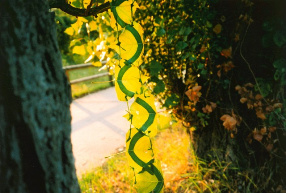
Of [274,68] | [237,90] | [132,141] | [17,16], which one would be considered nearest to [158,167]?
[132,141]

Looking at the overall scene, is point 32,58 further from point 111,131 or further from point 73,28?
point 111,131

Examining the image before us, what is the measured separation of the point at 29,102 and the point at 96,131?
315 cm

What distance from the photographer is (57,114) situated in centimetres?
62

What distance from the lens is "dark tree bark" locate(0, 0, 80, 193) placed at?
21.5 inches

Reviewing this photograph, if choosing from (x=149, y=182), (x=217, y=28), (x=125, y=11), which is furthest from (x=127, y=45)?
(x=217, y=28)

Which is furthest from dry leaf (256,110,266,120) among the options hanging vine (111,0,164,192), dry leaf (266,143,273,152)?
hanging vine (111,0,164,192)

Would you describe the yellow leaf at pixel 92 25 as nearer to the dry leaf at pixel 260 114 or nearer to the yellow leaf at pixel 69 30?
the yellow leaf at pixel 69 30

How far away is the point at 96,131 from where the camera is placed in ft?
11.9

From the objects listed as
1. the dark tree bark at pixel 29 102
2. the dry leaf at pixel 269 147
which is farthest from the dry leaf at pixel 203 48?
the dark tree bark at pixel 29 102

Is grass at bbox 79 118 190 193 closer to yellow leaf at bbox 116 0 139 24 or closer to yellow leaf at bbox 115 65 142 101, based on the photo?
yellow leaf at bbox 115 65 142 101

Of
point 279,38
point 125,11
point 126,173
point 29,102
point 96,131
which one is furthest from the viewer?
point 96,131

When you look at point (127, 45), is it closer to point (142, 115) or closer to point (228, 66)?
point (142, 115)

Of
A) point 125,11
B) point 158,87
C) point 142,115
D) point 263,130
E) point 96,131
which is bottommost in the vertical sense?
point 96,131

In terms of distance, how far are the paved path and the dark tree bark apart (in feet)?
5.03
